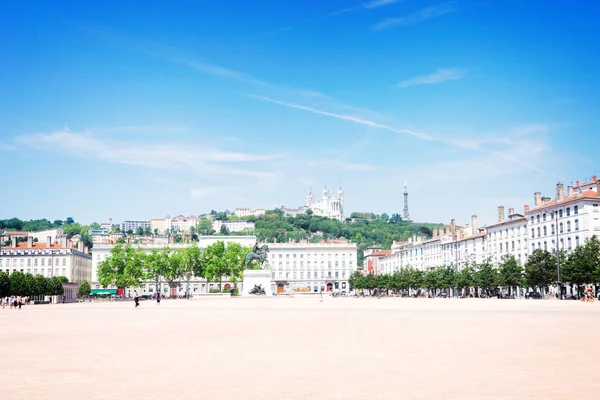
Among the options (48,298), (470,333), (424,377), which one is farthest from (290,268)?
(424,377)

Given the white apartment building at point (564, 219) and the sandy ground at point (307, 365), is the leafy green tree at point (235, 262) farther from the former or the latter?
the sandy ground at point (307, 365)

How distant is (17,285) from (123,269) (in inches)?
1574

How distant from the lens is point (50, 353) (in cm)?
1914

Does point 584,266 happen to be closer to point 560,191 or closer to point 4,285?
point 560,191

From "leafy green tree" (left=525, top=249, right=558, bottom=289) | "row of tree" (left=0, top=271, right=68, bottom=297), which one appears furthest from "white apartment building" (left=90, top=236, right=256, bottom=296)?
"leafy green tree" (left=525, top=249, right=558, bottom=289)

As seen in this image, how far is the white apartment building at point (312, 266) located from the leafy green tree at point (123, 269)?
187ft

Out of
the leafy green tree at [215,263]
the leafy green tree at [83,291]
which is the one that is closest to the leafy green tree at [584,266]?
the leafy green tree at [215,263]

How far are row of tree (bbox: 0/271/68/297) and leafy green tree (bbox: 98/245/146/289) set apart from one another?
20823mm

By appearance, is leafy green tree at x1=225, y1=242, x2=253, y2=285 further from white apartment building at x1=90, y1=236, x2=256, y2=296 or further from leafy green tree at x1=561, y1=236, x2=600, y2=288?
leafy green tree at x1=561, y1=236, x2=600, y2=288

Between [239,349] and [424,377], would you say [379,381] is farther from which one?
[239,349]

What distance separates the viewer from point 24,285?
311 ft

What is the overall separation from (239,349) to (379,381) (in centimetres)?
757

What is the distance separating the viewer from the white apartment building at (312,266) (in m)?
184

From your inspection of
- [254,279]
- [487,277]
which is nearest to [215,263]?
[254,279]
